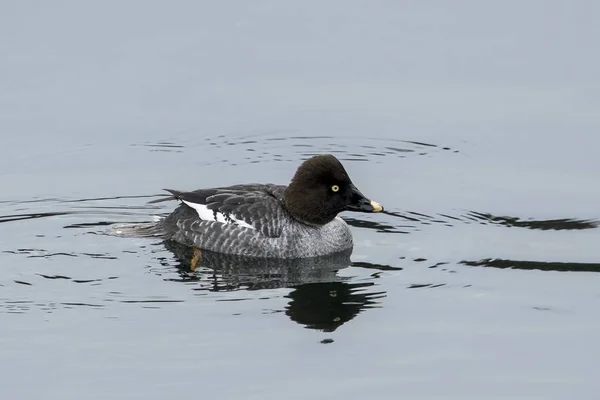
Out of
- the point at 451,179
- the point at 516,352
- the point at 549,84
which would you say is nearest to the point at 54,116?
the point at 451,179

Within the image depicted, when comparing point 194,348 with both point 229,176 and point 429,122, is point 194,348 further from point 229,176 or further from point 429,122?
point 429,122

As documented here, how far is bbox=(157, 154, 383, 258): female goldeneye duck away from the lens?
16703mm

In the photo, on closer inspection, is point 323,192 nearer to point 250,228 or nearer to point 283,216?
point 283,216

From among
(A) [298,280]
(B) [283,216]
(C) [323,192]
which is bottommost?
(A) [298,280]

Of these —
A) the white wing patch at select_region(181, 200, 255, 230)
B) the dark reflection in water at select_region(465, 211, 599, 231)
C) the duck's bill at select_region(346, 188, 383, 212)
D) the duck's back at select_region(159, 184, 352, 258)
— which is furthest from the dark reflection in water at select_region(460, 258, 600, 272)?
the white wing patch at select_region(181, 200, 255, 230)

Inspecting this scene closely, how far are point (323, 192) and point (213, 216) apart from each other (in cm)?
140

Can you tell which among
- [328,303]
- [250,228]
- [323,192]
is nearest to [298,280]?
[328,303]

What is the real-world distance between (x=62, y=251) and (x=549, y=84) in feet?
27.7

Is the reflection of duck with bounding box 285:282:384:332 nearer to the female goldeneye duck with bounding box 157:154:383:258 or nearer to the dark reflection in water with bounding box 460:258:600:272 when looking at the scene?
the female goldeneye duck with bounding box 157:154:383:258

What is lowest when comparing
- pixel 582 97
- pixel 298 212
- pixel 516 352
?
pixel 516 352

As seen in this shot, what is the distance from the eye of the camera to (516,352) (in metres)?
13.2

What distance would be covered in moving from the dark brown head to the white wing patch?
649 millimetres

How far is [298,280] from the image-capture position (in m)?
15.7

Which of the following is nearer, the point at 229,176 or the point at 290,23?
the point at 229,176
